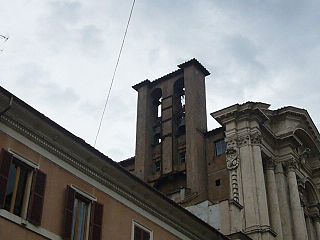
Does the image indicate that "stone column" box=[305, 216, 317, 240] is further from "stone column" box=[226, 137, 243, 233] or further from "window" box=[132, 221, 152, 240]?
"window" box=[132, 221, 152, 240]

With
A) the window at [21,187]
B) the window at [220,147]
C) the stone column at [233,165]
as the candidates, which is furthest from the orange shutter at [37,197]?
the window at [220,147]

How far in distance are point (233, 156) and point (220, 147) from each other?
3.21 metres

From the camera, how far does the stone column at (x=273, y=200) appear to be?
113 ft

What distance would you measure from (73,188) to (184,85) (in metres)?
26.4

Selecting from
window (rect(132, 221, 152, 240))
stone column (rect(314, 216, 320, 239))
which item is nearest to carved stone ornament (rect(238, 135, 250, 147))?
stone column (rect(314, 216, 320, 239))

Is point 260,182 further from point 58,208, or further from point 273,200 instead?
point 58,208

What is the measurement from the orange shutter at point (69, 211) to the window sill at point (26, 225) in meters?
0.32

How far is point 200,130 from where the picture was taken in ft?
133

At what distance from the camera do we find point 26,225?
15.1 meters

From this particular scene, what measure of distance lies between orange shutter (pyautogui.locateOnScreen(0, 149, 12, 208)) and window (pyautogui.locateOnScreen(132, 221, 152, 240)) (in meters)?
5.10

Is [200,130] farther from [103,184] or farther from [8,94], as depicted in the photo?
[8,94]

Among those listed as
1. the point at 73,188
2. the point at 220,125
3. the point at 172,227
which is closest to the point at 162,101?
the point at 220,125

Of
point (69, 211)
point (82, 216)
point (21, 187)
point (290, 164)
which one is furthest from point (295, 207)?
point (21, 187)

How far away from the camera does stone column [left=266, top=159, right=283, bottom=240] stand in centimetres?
3434
